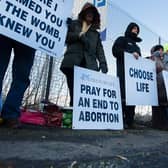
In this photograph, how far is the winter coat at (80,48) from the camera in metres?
3.90

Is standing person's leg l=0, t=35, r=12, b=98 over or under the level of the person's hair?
under

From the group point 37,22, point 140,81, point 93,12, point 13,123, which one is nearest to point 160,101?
point 140,81

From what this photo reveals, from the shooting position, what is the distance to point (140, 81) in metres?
4.68

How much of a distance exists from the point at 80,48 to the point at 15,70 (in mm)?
1012

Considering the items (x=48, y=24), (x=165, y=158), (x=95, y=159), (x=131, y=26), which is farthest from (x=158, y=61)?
(x=95, y=159)

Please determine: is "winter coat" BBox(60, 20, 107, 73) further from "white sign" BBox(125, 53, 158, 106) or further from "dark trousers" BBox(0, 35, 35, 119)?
"dark trousers" BBox(0, 35, 35, 119)

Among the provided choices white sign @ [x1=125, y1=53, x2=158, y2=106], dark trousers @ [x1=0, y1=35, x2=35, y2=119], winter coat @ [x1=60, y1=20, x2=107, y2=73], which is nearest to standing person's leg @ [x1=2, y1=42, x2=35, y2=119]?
dark trousers @ [x1=0, y1=35, x2=35, y2=119]

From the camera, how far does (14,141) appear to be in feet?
7.64

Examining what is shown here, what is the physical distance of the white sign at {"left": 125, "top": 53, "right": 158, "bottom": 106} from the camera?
4504mm

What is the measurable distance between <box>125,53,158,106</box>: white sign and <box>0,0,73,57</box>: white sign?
4.04 ft

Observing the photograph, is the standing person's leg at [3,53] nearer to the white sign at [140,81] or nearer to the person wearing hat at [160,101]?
the white sign at [140,81]

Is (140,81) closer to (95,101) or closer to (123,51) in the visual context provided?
(123,51)

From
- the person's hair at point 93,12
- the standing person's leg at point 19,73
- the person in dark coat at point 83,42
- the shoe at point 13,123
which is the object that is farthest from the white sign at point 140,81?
the shoe at point 13,123

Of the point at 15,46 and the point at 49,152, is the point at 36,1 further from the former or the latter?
the point at 49,152
